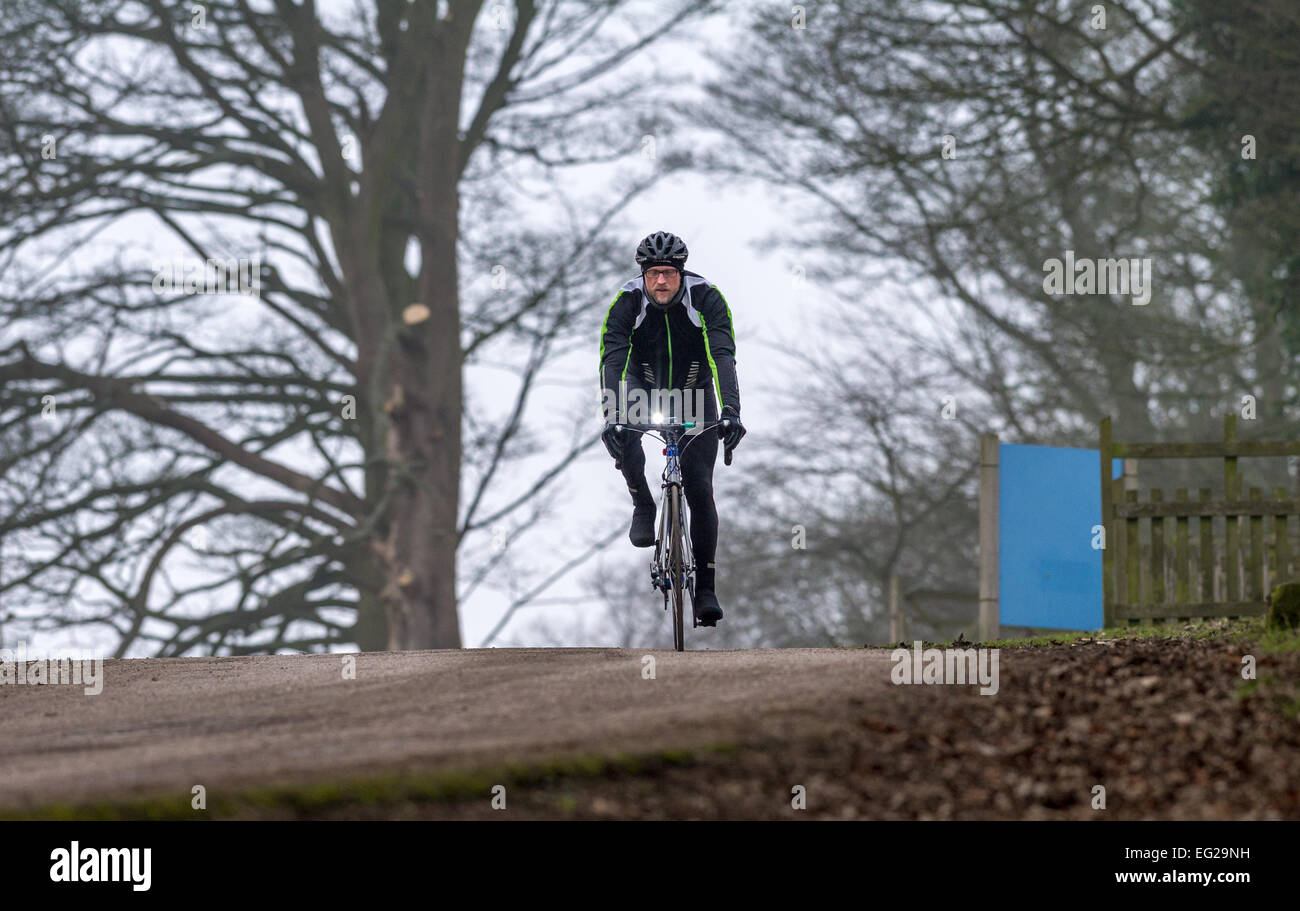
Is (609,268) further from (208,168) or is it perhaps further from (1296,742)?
(1296,742)

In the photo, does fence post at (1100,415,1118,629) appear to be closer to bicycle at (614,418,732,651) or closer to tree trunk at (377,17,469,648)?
bicycle at (614,418,732,651)

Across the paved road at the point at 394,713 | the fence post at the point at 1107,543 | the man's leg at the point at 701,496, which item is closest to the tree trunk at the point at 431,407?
the fence post at the point at 1107,543

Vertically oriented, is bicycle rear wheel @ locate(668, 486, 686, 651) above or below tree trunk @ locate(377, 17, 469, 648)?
below

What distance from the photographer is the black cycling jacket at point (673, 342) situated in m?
9.87

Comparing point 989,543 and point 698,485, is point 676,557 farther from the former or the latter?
point 989,543

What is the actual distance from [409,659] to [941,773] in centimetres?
468

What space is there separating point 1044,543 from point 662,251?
6.69 metres

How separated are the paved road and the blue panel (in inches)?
220

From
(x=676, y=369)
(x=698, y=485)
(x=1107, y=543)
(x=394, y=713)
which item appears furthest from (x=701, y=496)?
(x=1107, y=543)

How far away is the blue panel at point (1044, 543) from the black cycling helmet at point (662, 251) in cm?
622

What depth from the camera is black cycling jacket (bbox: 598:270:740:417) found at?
987 centimetres

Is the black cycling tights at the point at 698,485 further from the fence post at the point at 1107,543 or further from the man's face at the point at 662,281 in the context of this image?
the fence post at the point at 1107,543

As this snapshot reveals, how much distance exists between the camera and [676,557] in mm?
9836

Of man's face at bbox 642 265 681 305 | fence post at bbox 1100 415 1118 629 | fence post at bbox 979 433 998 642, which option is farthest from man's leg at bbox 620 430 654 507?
fence post at bbox 979 433 998 642
